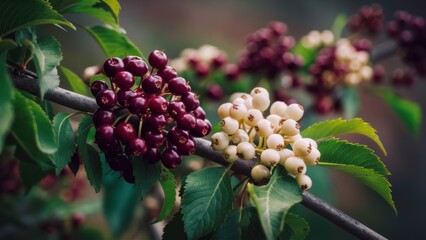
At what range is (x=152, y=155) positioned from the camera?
75 centimetres

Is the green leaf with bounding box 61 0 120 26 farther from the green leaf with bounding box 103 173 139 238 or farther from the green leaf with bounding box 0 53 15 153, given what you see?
the green leaf with bounding box 103 173 139 238

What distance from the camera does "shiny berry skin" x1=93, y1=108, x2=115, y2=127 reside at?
74 cm

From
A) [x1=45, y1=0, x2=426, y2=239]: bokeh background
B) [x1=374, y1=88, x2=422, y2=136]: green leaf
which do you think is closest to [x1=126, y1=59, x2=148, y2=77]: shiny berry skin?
[x1=374, y1=88, x2=422, y2=136]: green leaf

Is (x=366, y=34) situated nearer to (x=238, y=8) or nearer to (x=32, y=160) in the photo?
(x=32, y=160)

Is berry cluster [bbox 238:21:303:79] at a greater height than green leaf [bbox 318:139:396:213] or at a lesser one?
greater

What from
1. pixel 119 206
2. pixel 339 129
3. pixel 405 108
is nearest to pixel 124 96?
pixel 339 129

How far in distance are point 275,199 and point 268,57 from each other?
1299 millimetres

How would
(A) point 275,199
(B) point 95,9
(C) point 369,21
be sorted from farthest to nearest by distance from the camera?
(C) point 369,21 < (B) point 95,9 < (A) point 275,199

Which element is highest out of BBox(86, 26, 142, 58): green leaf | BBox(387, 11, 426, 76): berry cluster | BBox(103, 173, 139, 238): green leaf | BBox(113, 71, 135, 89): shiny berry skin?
BBox(387, 11, 426, 76): berry cluster

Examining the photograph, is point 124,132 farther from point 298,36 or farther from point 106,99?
point 298,36

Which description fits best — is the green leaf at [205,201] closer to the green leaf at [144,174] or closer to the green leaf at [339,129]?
the green leaf at [144,174]

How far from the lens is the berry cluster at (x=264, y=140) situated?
773 millimetres

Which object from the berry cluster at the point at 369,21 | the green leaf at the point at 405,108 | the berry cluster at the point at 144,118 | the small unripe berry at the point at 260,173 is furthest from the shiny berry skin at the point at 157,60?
the berry cluster at the point at 369,21

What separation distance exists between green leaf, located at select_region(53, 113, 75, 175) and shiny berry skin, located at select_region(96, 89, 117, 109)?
70 mm
